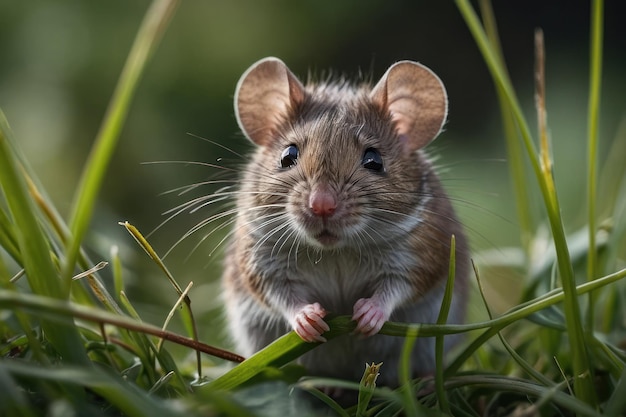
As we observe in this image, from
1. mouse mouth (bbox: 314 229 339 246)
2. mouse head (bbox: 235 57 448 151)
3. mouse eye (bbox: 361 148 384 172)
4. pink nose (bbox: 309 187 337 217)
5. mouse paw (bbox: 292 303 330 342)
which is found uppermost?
mouse head (bbox: 235 57 448 151)

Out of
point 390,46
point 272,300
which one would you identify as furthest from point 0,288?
point 390,46

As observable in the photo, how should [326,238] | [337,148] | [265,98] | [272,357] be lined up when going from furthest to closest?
1. [265,98]
2. [337,148]
3. [326,238]
4. [272,357]

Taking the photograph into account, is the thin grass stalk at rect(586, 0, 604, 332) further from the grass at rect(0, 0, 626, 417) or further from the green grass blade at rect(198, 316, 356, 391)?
the green grass blade at rect(198, 316, 356, 391)

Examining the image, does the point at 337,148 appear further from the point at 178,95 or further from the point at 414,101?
the point at 178,95

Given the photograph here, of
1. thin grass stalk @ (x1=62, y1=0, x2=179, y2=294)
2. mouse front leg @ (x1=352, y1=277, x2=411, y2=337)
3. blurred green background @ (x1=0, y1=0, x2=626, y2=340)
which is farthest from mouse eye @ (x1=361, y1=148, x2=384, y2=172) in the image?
blurred green background @ (x1=0, y1=0, x2=626, y2=340)

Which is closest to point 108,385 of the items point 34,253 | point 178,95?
point 34,253

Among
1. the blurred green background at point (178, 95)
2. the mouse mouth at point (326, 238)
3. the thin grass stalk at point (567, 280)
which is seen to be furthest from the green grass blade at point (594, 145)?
the blurred green background at point (178, 95)
